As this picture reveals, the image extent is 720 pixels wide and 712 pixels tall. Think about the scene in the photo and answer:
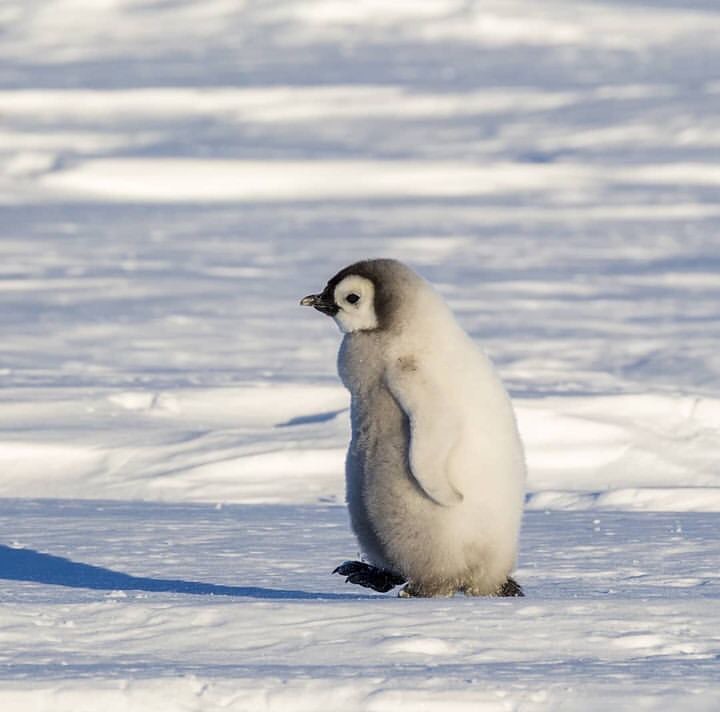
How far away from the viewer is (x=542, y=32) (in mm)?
16672

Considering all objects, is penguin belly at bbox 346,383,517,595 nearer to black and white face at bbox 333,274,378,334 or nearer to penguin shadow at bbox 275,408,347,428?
black and white face at bbox 333,274,378,334

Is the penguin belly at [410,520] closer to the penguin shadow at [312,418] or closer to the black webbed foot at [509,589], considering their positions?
the black webbed foot at [509,589]

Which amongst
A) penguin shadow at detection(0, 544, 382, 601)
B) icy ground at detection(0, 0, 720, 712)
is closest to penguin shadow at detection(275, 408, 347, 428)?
icy ground at detection(0, 0, 720, 712)

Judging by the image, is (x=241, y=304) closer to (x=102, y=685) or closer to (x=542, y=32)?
(x=102, y=685)

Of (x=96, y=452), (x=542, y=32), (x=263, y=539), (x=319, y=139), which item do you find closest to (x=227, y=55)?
(x=542, y=32)

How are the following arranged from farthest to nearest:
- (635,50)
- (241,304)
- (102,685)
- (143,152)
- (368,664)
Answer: (635,50), (143,152), (241,304), (368,664), (102,685)

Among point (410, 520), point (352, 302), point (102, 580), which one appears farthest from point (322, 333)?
point (410, 520)

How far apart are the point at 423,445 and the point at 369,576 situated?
0.33m

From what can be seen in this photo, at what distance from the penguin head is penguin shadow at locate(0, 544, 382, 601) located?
1.46 ft

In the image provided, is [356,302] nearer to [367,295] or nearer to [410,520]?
[367,295]

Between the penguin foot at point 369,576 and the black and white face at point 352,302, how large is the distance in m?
0.39

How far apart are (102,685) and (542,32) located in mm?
15060

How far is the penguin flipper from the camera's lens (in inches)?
109

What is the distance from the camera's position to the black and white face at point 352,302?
9.72ft
